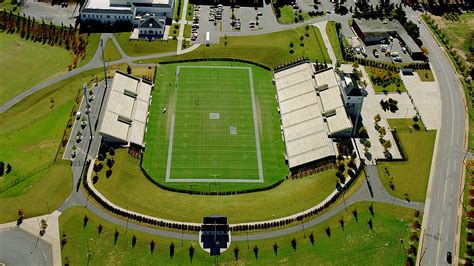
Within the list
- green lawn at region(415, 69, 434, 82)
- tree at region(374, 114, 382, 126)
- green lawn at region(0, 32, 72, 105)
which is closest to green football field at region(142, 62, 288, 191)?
tree at region(374, 114, 382, 126)

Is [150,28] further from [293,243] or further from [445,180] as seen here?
[445,180]

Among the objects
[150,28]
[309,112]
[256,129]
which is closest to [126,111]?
[256,129]

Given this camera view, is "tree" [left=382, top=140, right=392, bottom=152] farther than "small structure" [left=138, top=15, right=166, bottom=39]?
No

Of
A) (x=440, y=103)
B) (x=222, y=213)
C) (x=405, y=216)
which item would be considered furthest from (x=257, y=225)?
(x=440, y=103)

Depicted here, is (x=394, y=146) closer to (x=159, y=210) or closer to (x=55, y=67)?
(x=159, y=210)

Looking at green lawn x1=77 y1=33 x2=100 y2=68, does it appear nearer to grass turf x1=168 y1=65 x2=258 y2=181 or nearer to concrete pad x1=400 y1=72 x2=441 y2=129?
grass turf x1=168 y1=65 x2=258 y2=181
